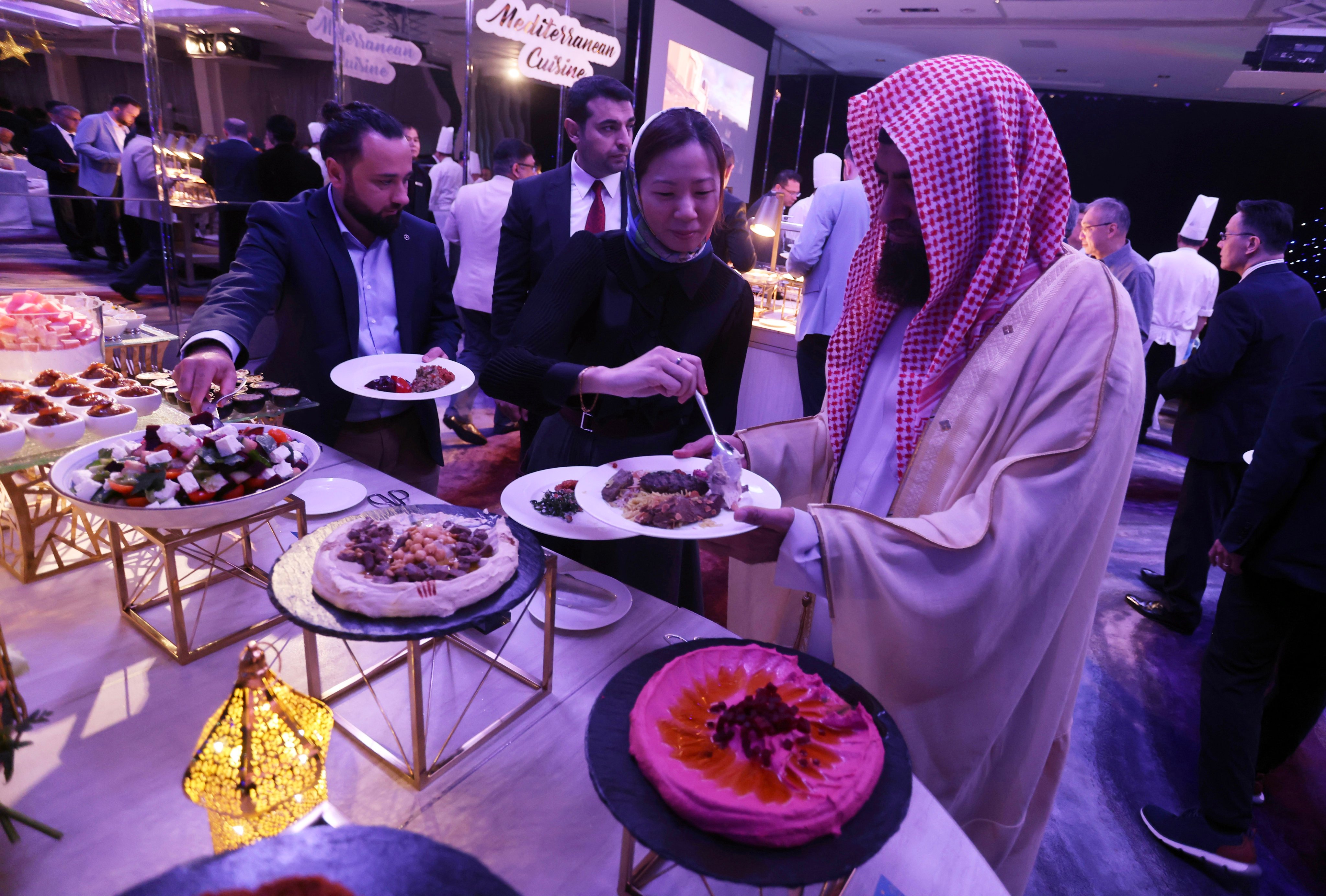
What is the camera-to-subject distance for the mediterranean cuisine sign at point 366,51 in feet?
19.3

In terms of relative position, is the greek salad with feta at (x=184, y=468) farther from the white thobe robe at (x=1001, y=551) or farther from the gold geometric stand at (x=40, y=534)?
the white thobe robe at (x=1001, y=551)

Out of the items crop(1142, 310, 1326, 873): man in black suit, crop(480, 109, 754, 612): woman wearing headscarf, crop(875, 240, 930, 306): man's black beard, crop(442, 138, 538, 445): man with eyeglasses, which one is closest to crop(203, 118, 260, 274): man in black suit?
crop(442, 138, 538, 445): man with eyeglasses

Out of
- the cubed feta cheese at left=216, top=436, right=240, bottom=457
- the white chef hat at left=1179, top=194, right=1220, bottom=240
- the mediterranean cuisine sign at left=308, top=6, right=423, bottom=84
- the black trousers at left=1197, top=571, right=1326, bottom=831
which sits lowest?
the black trousers at left=1197, top=571, right=1326, bottom=831

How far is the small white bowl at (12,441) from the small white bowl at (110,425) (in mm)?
185

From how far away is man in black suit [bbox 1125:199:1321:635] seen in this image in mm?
3830

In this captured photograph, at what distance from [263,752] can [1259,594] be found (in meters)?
3.18

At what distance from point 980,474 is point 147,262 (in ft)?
20.4

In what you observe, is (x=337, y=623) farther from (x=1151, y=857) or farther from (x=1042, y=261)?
(x=1151, y=857)

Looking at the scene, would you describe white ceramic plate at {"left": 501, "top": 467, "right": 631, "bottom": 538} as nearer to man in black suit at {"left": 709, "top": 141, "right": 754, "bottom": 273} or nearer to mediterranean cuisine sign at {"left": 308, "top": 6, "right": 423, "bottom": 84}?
man in black suit at {"left": 709, "top": 141, "right": 754, "bottom": 273}

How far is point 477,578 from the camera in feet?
3.47

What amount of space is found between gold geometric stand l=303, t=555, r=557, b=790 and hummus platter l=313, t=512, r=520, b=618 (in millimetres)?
68

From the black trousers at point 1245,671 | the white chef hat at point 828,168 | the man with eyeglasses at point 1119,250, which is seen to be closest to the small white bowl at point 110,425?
the black trousers at point 1245,671

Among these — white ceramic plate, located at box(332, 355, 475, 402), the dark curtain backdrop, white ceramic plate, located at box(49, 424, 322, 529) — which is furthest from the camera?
the dark curtain backdrop

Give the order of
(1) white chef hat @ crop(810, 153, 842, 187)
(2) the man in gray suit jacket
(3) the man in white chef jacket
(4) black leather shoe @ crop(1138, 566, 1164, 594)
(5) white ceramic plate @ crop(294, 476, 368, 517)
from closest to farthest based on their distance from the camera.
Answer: (5) white ceramic plate @ crop(294, 476, 368, 517) < (4) black leather shoe @ crop(1138, 566, 1164, 594) < (2) the man in gray suit jacket < (1) white chef hat @ crop(810, 153, 842, 187) < (3) the man in white chef jacket
